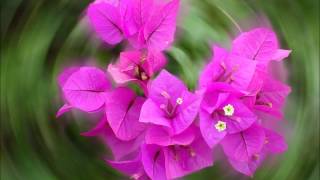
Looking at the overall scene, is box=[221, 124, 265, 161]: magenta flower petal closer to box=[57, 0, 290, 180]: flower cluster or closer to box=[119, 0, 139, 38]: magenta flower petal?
box=[57, 0, 290, 180]: flower cluster

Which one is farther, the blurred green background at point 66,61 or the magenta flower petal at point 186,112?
the blurred green background at point 66,61

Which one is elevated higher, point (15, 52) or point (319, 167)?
point (15, 52)

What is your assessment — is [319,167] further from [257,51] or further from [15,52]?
[15,52]

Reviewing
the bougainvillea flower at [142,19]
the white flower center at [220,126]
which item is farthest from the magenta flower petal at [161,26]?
the white flower center at [220,126]

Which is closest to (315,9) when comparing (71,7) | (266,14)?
(266,14)

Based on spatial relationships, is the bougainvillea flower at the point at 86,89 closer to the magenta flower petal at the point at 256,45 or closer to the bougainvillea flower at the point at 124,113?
the bougainvillea flower at the point at 124,113

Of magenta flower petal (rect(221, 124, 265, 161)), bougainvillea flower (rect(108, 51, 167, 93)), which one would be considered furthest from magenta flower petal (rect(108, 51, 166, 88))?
magenta flower petal (rect(221, 124, 265, 161))

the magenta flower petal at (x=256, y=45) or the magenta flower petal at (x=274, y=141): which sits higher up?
the magenta flower petal at (x=256, y=45)
